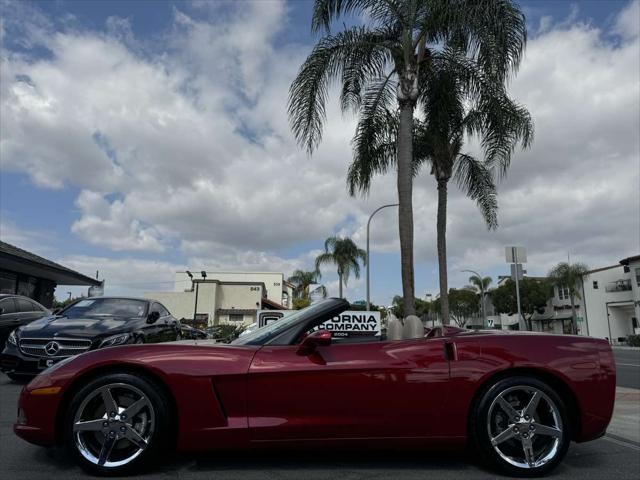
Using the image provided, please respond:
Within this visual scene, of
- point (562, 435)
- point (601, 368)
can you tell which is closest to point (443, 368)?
point (562, 435)

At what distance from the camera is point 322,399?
10.0ft

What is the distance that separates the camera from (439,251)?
1466 cm

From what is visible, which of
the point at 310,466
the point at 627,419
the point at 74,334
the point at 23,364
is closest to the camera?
the point at 310,466

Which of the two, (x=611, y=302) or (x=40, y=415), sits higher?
(x=611, y=302)

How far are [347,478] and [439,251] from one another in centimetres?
1216

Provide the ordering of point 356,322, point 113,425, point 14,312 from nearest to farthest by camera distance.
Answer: point 113,425
point 356,322
point 14,312

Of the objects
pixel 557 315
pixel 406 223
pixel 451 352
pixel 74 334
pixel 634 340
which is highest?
pixel 557 315

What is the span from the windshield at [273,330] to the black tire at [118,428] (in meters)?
0.63

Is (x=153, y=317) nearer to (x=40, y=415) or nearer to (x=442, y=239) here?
(x=40, y=415)

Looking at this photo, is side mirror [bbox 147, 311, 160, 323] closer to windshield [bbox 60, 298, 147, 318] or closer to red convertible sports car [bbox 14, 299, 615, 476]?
windshield [bbox 60, 298, 147, 318]

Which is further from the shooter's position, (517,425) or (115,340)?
(115,340)

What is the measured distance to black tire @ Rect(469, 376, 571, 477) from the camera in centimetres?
312

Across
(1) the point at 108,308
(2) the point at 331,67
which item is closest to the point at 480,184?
(2) the point at 331,67

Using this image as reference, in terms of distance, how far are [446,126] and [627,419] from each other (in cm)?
854
